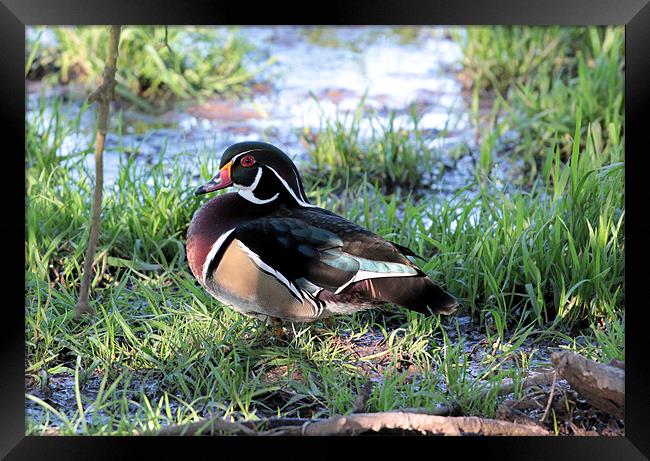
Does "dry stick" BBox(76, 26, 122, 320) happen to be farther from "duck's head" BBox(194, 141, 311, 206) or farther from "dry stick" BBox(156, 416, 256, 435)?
"dry stick" BBox(156, 416, 256, 435)

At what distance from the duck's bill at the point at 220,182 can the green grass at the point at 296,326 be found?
0.38 metres

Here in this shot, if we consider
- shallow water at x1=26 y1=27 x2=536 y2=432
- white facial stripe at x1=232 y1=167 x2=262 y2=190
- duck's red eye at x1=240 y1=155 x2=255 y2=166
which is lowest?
white facial stripe at x1=232 y1=167 x2=262 y2=190

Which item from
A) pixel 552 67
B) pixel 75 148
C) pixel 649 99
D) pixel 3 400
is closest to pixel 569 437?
pixel 649 99

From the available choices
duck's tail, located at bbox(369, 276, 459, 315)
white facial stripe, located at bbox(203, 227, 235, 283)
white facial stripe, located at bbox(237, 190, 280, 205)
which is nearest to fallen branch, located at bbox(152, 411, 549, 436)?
duck's tail, located at bbox(369, 276, 459, 315)

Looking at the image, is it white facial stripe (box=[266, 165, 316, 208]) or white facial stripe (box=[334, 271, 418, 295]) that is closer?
white facial stripe (box=[334, 271, 418, 295])

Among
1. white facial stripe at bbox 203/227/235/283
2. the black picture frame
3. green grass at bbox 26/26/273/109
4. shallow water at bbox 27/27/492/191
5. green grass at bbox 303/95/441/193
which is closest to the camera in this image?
the black picture frame

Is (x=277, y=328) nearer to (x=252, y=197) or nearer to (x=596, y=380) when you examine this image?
(x=252, y=197)

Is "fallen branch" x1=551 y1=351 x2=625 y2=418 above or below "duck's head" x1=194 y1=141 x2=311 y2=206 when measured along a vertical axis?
below

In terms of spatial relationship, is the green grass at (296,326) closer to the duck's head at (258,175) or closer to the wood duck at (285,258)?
the wood duck at (285,258)

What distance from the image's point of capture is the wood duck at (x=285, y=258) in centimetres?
271

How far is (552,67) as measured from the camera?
184 inches

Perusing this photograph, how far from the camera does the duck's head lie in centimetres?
279

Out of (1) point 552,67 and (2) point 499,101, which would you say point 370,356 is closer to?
(2) point 499,101
